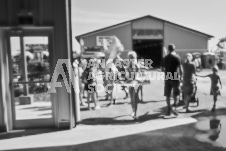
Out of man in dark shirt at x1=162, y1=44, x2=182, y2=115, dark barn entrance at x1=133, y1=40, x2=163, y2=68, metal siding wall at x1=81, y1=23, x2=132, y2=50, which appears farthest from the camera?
dark barn entrance at x1=133, y1=40, x2=163, y2=68

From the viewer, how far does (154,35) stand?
115 ft

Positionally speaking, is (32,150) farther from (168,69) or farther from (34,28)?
(168,69)

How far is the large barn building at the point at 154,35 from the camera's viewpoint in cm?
3428

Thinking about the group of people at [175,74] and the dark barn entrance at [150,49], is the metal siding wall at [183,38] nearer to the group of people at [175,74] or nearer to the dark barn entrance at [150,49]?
the dark barn entrance at [150,49]

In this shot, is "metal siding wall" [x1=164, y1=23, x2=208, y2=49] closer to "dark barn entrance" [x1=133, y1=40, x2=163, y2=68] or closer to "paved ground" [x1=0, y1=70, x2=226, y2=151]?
"dark barn entrance" [x1=133, y1=40, x2=163, y2=68]

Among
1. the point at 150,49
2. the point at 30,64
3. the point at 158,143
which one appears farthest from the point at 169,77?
the point at 150,49

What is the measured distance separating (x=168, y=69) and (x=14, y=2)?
4.51 metres

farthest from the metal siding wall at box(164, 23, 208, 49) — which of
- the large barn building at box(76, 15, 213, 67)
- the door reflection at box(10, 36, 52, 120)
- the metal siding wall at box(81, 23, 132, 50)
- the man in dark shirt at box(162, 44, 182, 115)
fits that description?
the door reflection at box(10, 36, 52, 120)

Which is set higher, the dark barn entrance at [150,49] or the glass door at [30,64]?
the dark barn entrance at [150,49]

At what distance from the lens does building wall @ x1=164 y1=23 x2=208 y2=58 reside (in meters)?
35.6

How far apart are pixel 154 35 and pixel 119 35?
16.5ft

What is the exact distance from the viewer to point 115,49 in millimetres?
14578

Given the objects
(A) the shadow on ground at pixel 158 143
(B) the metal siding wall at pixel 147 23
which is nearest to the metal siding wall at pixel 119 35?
(B) the metal siding wall at pixel 147 23

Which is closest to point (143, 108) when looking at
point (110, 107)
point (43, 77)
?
point (110, 107)
